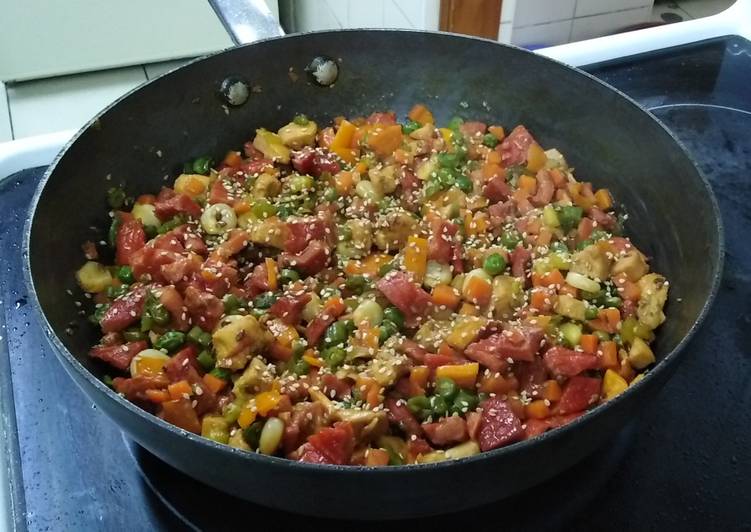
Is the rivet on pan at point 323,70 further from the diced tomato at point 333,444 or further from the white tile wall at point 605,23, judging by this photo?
the white tile wall at point 605,23

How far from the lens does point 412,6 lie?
2.32 m

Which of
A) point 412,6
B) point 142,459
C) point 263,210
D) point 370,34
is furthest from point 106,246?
point 412,6

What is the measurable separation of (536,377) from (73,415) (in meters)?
0.75

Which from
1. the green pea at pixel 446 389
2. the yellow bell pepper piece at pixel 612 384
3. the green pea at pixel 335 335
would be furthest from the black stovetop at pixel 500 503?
the green pea at pixel 335 335

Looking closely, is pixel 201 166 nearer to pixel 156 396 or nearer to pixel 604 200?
pixel 156 396

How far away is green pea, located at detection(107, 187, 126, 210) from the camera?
4.74ft

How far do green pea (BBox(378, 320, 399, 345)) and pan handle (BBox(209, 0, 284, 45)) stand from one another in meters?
0.67

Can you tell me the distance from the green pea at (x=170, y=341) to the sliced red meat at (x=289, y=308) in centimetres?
16

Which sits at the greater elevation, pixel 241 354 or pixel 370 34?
pixel 370 34

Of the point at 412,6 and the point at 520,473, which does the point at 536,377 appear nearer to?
the point at 520,473

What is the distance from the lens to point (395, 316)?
1341mm

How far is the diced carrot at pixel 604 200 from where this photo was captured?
1556mm

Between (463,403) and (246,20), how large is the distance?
3.06 ft

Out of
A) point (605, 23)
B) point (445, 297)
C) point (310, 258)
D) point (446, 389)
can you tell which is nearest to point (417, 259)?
point (445, 297)
